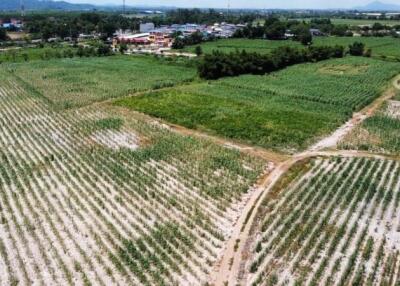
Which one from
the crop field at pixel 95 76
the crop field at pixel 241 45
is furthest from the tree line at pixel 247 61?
the crop field at pixel 241 45

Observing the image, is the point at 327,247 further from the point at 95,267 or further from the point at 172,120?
the point at 172,120

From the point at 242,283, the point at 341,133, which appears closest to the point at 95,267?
the point at 242,283

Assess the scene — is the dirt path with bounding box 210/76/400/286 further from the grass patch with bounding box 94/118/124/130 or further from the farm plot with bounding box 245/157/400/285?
the grass patch with bounding box 94/118/124/130

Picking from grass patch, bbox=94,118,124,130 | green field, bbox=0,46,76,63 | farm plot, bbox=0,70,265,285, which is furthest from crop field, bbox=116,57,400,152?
green field, bbox=0,46,76,63

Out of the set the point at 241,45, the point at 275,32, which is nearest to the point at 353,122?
the point at 241,45

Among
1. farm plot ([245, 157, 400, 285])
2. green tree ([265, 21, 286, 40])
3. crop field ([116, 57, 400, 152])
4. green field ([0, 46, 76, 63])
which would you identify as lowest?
farm plot ([245, 157, 400, 285])
